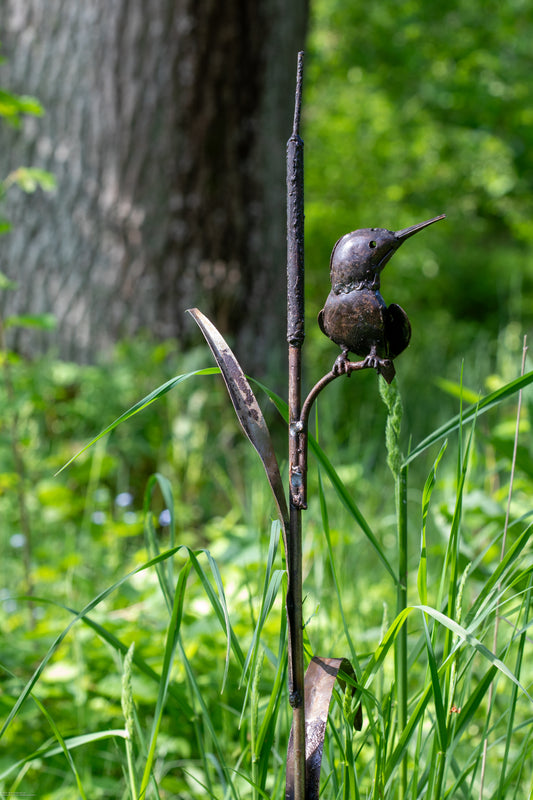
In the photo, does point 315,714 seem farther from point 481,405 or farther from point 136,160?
point 136,160

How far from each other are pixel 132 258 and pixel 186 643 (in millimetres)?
2108

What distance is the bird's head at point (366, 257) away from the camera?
2.40 ft

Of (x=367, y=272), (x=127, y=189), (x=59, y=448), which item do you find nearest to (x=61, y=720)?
(x=367, y=272)

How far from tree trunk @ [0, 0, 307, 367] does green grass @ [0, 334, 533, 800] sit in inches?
12.4

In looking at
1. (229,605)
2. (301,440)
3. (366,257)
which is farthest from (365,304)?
(229,605)

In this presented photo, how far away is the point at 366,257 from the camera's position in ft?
2.40

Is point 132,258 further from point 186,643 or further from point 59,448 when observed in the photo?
point 186,643

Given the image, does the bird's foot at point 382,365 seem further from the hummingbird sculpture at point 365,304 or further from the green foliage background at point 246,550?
the green foliage background at point 246,550

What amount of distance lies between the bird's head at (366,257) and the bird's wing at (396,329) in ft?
0.12

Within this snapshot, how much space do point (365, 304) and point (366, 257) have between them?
50 mm

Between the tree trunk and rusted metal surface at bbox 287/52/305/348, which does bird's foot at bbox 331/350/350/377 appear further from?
the tree trunk

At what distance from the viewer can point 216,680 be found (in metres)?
1.43

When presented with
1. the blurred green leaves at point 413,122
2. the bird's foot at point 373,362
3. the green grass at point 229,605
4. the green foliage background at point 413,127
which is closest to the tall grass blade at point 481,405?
the green grass at point 229,605

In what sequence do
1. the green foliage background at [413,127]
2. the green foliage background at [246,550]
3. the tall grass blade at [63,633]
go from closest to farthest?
the tall grass blade at [63,633], the green foliage background at [246,550], the green foliage background at [413,127]
